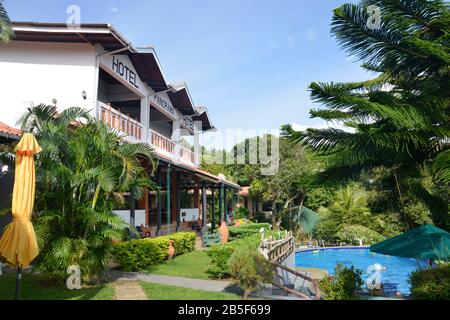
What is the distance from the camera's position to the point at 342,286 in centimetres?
839

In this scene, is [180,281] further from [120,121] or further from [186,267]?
[120,121]

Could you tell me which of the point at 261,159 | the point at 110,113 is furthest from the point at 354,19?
the point at 261,159

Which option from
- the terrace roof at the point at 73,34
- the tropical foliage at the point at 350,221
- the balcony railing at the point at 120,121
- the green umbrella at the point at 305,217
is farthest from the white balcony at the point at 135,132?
the green umbrella at the point at 305,217

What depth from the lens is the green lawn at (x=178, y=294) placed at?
27.4 feet

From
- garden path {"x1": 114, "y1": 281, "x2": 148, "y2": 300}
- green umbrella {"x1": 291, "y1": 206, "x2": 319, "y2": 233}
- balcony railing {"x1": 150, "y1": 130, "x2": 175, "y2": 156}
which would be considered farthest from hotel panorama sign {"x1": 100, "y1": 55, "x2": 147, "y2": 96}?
green umbrella {"x1": 291, "y1": 206, "x2": 319, "y2": 233}

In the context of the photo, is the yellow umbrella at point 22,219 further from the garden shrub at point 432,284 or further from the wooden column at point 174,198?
the wooden column at point 174,198

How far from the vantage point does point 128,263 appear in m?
11.6

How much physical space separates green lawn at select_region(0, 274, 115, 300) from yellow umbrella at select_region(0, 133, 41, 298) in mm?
1794

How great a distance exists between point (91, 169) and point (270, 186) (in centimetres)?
2324

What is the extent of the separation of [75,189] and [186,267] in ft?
17.2

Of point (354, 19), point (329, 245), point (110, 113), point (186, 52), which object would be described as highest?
point (186, 52)

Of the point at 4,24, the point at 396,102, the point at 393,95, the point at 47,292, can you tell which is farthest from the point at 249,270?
the point at 4,24

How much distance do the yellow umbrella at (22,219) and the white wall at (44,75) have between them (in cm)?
753
